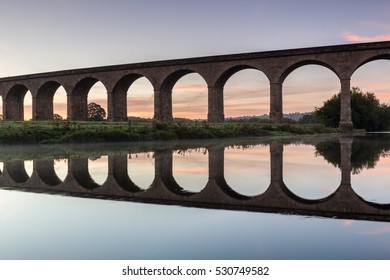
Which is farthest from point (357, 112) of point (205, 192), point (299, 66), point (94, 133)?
point (205, 192)

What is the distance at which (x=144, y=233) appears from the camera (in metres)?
3.14

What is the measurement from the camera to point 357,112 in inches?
1534

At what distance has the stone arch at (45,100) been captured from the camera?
139ft

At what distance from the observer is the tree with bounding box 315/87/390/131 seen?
38.6 metres

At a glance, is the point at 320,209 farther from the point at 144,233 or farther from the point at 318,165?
the point at 318,165

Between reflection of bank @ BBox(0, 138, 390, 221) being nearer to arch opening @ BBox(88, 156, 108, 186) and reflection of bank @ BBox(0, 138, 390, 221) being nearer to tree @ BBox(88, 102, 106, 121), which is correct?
arch opening @ BBox(88, 156, 108, 186)

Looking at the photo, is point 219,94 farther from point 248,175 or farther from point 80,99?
point 248,175

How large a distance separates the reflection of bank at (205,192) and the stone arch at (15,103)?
139ft

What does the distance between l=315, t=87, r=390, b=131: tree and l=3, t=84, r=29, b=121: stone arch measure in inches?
1321

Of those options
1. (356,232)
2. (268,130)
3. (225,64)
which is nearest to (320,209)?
(356,232)

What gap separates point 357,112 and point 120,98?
23.6 metres

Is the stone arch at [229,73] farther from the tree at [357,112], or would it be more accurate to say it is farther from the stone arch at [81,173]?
the stone arch at [81,173]

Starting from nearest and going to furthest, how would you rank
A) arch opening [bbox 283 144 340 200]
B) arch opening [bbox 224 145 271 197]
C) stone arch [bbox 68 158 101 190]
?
arch opening [bbox 283 144 340 200]
arch opening [bbox 224 145 271 197]
stone arch [bbox 68 158 101 190]

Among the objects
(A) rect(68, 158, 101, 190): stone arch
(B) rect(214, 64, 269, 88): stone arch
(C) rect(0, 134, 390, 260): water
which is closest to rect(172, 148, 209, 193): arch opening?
(C) rect(0, 134, 390, 260): water
